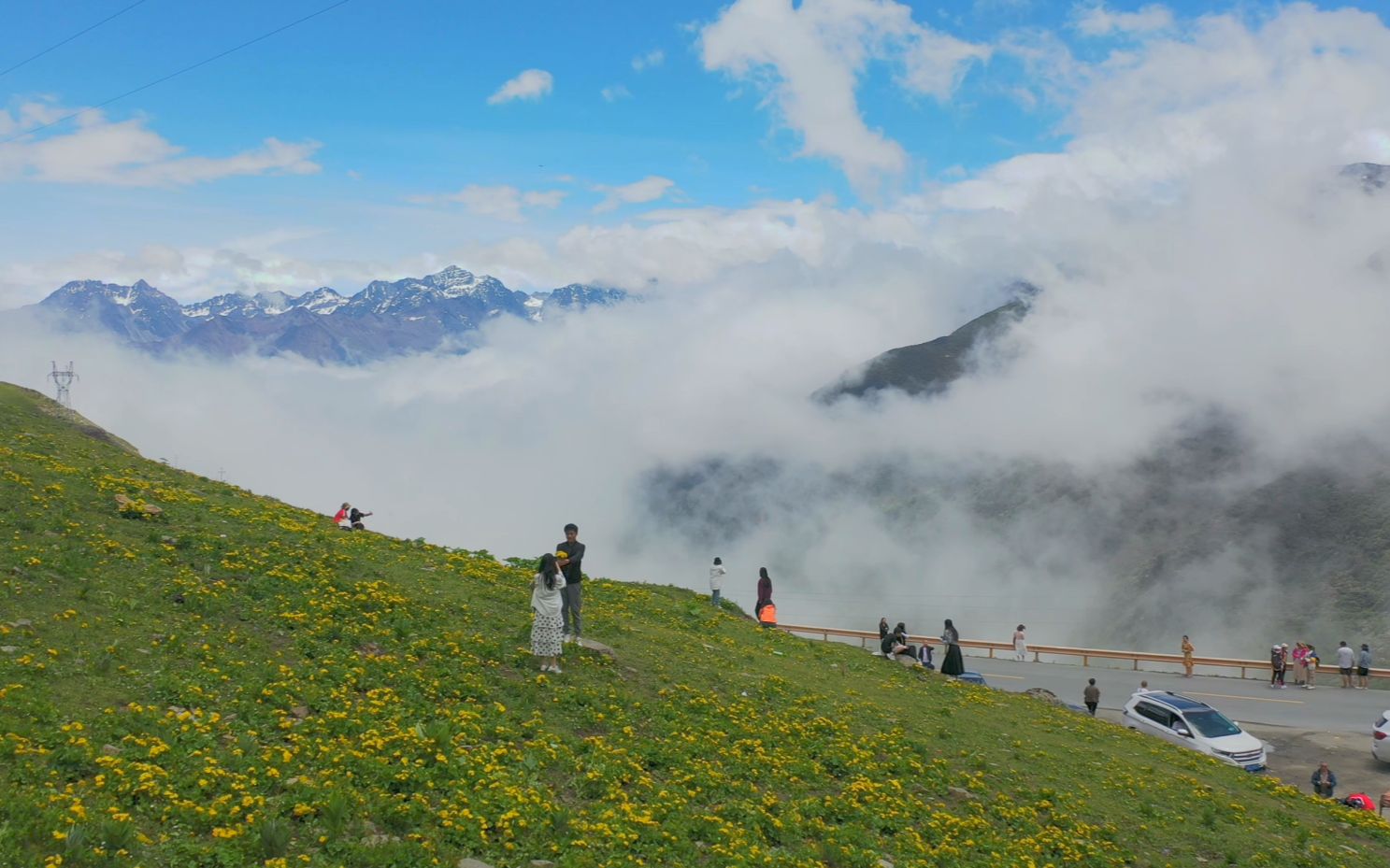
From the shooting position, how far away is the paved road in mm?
42188

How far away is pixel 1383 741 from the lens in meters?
33.8

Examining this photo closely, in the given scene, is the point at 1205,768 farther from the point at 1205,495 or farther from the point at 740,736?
the point at 1205,495

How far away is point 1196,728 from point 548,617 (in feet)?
79.1

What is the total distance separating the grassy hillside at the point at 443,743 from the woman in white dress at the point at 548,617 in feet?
1.64

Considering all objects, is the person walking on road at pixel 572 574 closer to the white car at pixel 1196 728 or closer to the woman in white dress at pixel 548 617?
the woman in white dress at pixel 548 617

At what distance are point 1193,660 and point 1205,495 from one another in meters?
139

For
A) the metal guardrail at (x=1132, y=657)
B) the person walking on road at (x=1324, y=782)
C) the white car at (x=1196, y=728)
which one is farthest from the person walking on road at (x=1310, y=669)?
the person walking on road at (x=1324, y=782)

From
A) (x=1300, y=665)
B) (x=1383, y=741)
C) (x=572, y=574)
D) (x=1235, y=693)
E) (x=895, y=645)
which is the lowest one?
(x=1235, y=693)

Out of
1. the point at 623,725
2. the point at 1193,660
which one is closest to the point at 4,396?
the point at 623,725

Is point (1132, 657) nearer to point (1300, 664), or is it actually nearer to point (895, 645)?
point (1300, 664)

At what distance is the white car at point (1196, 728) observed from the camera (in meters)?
31.6

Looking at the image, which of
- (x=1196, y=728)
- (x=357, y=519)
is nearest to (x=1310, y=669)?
(x=1196, y=728)

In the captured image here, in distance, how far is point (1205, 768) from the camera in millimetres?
26547

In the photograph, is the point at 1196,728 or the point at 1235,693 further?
the point at 1235,693
